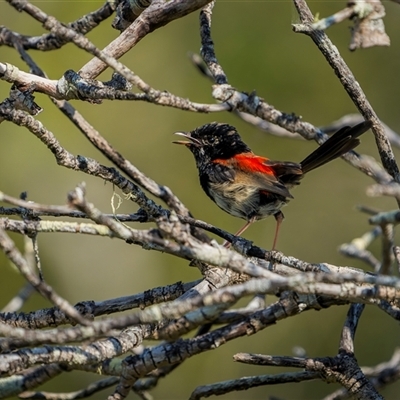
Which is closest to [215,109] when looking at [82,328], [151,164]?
[82,328]

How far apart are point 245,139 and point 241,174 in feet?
5.46

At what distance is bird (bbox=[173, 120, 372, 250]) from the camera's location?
4.38m

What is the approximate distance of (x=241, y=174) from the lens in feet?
15.0

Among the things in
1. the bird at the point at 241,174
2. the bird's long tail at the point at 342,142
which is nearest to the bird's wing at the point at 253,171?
the bird at the point at 241,174

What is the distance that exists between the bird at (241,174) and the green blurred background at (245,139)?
149 cm

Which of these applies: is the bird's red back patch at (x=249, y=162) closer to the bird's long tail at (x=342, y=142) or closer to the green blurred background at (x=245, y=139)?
the bird's long tail at (x=342, y=142)

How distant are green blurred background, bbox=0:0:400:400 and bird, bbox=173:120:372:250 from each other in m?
1.49

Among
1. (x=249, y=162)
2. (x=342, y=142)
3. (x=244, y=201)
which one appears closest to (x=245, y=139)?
(x=249, y=162)

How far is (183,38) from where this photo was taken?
268 inches

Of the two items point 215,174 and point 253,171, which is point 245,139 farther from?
point 253,171

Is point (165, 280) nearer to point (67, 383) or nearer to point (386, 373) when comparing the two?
point (67, 383)

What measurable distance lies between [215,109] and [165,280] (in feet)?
11.5

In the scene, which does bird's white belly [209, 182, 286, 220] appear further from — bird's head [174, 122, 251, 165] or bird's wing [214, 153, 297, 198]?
bird's head [174, 122, 251, 165]

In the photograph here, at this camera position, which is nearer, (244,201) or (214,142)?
(244,201)
